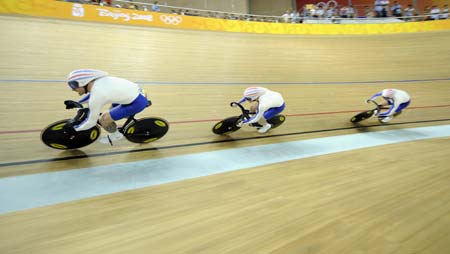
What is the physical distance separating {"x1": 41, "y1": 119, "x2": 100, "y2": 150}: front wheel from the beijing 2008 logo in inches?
228

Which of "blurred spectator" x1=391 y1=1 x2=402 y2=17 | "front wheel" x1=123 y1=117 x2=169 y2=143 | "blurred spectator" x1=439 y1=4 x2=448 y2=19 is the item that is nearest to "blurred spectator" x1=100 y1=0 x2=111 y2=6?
"front wheel" x1=123 y1=117 x2=169 y2=143

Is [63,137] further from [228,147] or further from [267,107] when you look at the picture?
[267,107]

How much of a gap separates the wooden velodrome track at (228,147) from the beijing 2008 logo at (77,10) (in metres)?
0.83

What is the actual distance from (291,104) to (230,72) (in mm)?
1650

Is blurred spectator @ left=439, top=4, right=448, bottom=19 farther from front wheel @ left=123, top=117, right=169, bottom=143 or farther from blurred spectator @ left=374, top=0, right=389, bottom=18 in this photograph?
front wheel @ left=123, top=117, right=169, bottom=143

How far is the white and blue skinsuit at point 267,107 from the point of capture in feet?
12.7

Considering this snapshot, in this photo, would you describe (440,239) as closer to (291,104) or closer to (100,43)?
(291,104)

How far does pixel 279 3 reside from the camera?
55.7 ft

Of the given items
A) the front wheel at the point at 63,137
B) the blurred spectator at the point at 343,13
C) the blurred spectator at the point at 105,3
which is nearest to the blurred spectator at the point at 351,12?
the blurred spectator at the point at 343,13

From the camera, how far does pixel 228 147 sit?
370cm

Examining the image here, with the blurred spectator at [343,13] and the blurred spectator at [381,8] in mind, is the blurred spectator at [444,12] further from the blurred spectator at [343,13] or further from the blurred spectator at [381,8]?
the blurred spectator at [343,13]

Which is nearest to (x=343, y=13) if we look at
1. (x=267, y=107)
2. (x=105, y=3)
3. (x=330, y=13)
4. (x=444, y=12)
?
(x=330, y=13)

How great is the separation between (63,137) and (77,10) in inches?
235

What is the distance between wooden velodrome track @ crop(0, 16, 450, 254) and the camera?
158cm
